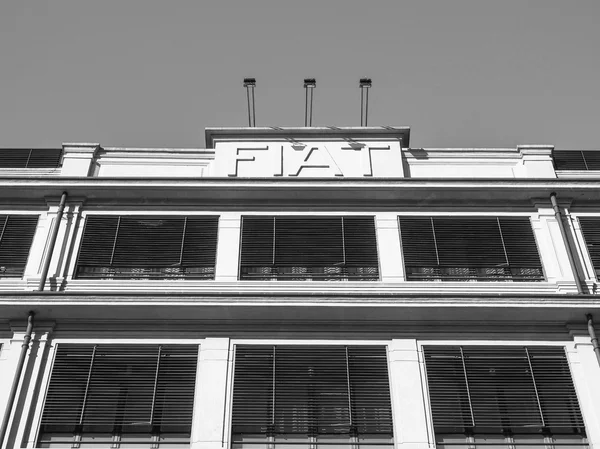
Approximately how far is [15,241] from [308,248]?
7.44 m

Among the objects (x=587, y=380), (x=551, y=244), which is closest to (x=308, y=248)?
(x=551, y=244)

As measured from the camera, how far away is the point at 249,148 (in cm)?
2148

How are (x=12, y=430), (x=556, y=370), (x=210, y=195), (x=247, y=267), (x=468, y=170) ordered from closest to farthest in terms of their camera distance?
(x=12, y=430) → (x=556, y=370) → (x=247, y=267) → (x=210, y=195) → (x=468, y=170)

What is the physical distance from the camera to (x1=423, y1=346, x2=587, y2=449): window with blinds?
16.0 m

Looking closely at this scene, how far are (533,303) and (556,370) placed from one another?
1557 millimetres

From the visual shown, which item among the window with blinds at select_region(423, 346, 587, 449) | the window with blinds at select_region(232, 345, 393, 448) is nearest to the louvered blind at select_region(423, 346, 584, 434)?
the window with blinds at select_region(423, 346, 587, 449)

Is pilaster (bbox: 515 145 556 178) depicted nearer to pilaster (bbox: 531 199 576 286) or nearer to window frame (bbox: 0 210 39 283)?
pilaster (bbox: 531 199 576 286)

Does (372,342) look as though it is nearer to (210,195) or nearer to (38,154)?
(210,195)

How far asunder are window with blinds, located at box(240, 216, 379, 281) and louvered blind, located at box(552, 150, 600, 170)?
6.06 meters

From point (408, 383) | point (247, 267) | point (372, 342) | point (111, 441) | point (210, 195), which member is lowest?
point (111, 441)

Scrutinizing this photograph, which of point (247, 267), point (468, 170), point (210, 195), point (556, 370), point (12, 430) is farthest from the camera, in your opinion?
point (468, 170)

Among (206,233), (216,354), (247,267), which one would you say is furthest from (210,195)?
(216,354)

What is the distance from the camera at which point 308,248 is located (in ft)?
63.6

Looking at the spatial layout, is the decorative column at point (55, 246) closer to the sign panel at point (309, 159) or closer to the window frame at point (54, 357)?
the window frame at point (54, 357)
